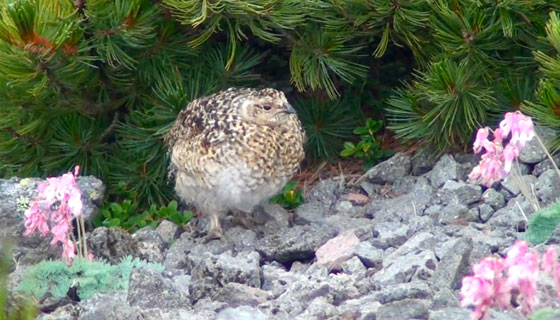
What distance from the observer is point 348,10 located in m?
6.41

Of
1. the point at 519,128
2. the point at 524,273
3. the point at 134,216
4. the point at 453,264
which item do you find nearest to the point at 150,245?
the point at 134,216

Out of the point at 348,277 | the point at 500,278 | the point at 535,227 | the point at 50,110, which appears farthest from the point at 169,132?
the point at 500,278

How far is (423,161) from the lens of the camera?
6.71 metres

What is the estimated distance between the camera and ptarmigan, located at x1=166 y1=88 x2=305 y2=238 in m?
6.38

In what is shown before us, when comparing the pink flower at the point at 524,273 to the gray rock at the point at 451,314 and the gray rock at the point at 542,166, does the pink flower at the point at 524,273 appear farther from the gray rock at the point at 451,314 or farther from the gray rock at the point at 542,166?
the gray rock at the point at 542,166

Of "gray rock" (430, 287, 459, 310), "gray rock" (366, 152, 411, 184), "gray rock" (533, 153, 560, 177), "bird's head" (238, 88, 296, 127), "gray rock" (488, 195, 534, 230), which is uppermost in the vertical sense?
"bird's head" (238, 88, 296, 127)

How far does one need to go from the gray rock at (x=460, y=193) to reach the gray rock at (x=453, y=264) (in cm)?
109

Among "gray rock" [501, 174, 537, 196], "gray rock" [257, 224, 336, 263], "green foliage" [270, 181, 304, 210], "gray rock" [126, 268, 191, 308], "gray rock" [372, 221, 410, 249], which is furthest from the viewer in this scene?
"green foliage" [270, 181, 304, 210]

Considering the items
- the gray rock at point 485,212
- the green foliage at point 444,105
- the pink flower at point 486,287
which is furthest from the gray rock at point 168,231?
the pink flower at point 486,287

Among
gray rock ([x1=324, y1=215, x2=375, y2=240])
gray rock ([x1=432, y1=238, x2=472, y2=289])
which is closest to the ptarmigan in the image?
gray rock ([x1=324, y1=215, x2=375, y2=240])

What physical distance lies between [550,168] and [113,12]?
233 centimetres

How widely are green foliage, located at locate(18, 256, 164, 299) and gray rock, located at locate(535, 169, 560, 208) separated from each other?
6.96 feet

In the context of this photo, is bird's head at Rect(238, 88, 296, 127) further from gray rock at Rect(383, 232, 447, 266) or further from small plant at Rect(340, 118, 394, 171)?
gray rock at Rect(383, 232, 447, 266)

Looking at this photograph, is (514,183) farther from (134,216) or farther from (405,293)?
(134,216)
